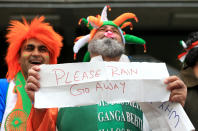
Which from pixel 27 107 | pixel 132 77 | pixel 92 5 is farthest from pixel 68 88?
pixel 92 5

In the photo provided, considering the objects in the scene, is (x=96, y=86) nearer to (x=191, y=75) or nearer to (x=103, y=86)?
(x=103, y=86)

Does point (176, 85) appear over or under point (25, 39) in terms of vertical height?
Answer: under

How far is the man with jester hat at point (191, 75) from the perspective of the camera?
2.46 metres

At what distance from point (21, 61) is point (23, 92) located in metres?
0.35

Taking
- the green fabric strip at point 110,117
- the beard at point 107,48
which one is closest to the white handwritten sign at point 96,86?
the green fabric strip at point 110,117

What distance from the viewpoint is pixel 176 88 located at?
149 cm

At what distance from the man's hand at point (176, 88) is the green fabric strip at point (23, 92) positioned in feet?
4.11

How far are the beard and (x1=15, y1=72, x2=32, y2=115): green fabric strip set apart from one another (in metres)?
0.71

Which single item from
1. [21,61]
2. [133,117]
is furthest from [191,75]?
[21,61]

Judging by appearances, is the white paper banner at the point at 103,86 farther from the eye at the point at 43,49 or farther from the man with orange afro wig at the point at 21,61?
the eye at the point at 43,49

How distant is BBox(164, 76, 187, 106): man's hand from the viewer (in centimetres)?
147

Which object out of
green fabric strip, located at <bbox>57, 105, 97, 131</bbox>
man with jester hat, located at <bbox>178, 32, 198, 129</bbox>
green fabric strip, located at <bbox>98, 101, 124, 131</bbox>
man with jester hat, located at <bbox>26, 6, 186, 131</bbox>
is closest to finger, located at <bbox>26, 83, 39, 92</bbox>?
man with jester hat, located at <bbox>26, 6, 186, 131</bbox>

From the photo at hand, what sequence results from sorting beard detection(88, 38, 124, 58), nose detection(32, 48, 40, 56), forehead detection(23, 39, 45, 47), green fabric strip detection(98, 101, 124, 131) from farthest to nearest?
1. forehead detection(23, 39, 45, 47)
2. nose detection(32, 48, 40, 56)
3. beard detection(88, 38, 124, 58)
4. green fabric strip detection(98, 101, 124, 131)

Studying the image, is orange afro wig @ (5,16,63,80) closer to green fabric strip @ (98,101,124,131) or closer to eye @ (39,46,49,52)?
eye @ (39,46,49,52)
